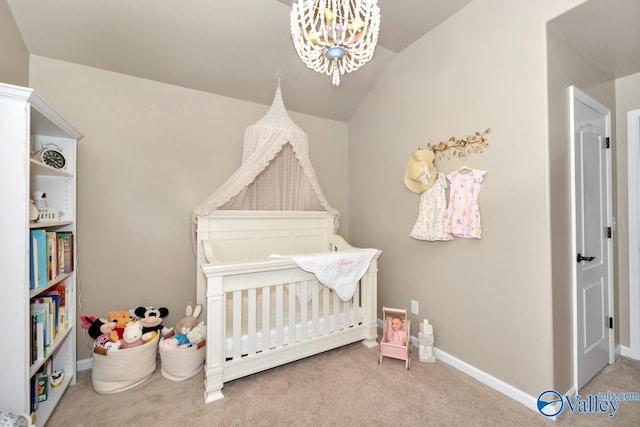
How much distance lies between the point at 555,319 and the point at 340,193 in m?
2.30

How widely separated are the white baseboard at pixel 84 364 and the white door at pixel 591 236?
3544 millimetres

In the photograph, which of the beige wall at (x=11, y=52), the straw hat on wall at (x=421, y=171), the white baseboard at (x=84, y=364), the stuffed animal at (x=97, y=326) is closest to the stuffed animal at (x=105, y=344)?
the stuffed animal at (x=97, y=326)

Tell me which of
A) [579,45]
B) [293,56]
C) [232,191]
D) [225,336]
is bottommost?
[225,336]

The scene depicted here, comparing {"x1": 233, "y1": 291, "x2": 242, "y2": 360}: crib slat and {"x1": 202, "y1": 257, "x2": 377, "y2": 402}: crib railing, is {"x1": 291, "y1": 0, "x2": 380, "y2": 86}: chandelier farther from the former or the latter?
{"x1": 233, "y1": 291, "x2": 242, "y2": 360}: crib slat

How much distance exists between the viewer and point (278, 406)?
1.72 metres

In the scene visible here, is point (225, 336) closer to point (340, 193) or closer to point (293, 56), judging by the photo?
point (340, 193)

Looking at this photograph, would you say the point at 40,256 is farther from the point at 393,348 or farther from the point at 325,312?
the point at 393,348

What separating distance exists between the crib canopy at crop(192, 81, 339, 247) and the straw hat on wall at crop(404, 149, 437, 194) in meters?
0.86

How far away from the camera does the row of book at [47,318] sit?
151 cm

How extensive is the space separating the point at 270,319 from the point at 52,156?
1883mm

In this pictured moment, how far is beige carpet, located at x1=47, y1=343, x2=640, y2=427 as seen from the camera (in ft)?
5.28

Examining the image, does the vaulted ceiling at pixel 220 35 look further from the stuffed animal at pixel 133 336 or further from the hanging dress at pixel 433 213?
the stuffed animal at pixel 133 336

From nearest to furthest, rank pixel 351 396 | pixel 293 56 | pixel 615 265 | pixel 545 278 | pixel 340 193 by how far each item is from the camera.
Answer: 1. pixel 545 278
2. pixel 351 396
3. pixel 615 265
4. pixel 293 56
5. pixel 340 193

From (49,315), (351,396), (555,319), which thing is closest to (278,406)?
(351,396)
